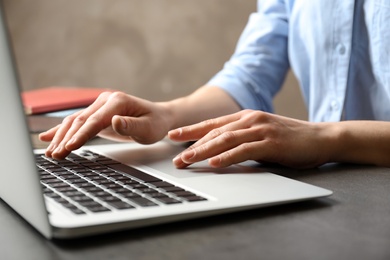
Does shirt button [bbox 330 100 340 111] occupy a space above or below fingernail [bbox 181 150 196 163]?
below

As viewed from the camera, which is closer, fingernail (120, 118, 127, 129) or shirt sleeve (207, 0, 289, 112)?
fingernail (120, 118, 127, 129)

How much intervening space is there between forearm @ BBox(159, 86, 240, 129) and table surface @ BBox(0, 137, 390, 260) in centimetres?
45

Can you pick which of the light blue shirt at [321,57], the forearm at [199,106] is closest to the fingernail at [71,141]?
the forearm at [199,106]

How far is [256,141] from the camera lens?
790 mm

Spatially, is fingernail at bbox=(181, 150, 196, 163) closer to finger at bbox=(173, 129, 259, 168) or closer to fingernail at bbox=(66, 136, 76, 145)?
finger at bbox=(173, 129, 259, 168)

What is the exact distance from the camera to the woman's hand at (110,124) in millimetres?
824

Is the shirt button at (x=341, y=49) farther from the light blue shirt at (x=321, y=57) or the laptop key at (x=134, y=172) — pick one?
the laptop key at (x=134, y=172)

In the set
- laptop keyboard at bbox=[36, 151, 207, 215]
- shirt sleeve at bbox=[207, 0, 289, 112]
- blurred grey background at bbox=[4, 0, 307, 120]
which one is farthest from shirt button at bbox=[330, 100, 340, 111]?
blurred grey background at bbox=[4, 0, 307, 120]

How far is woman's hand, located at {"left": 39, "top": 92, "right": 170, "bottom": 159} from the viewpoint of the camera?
2.70 ft

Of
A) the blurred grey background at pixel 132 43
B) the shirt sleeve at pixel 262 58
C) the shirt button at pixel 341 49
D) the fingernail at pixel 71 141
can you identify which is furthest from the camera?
the blurred grey background at pixel 132 43

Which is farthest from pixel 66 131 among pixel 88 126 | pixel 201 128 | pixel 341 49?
pixel 341 49

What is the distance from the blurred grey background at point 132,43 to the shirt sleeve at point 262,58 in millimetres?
1193

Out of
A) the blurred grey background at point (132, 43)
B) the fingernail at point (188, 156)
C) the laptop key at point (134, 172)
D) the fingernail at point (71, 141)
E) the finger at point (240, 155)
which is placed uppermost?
the fingernail at point (71, 141)

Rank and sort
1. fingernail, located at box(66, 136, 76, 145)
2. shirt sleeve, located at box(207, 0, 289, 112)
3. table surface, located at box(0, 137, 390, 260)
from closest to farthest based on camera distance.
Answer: table surface, located at box(0, 137, 390, 260) → fingernail, located at box(66, 136, 76, 145) → shirt sleeve, located at box(207, 0, 289, 112)
